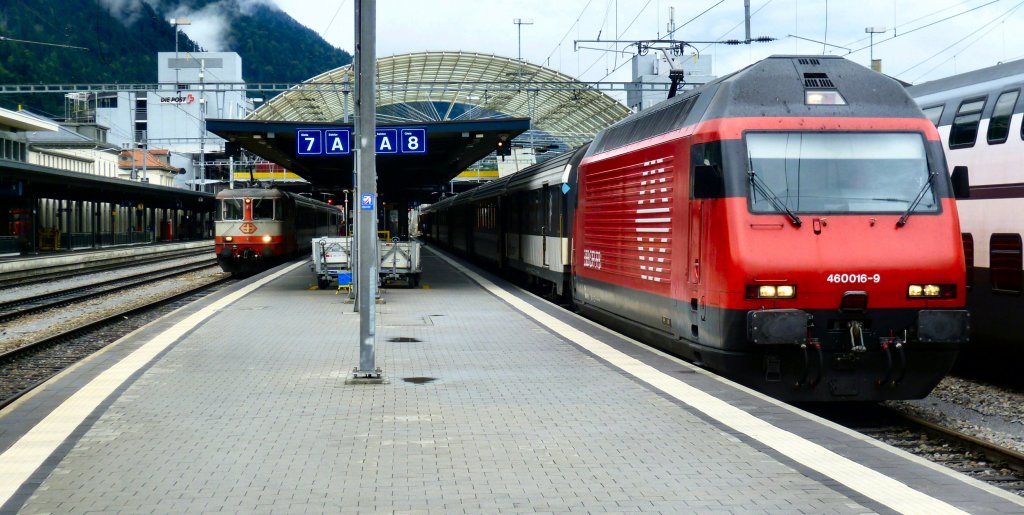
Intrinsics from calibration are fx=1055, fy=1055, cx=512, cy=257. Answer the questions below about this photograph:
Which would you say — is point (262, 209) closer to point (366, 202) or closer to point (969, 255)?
point (366, 202)

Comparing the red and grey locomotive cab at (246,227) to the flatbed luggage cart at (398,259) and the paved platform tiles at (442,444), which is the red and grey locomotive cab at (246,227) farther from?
the paved platform tiles at (442,444)

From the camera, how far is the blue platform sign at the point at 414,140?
2195 cm

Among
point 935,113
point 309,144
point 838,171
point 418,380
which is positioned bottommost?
point 418,380

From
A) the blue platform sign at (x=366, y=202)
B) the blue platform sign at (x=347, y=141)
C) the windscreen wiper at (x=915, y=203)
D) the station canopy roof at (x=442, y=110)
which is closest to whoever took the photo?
the windscreen wiper at (x=915, y=203)

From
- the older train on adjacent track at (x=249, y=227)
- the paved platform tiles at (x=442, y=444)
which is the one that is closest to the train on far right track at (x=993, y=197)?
the paved platform tiles at (x=442, y=444)

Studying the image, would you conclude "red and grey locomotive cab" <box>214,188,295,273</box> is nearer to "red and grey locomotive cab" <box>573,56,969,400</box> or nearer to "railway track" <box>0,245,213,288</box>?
"railway track" <box>0,245,213,288</box>

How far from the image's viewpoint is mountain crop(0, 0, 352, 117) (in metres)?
87.4

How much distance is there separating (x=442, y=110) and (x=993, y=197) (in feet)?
255

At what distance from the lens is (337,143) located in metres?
19.5

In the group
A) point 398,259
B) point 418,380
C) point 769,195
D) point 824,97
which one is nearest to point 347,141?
point 398,259

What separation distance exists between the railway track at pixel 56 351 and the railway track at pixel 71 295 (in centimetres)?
229

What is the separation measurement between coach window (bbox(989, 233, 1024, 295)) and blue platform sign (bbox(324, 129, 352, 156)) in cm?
1130

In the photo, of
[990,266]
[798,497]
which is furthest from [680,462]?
[990,266]

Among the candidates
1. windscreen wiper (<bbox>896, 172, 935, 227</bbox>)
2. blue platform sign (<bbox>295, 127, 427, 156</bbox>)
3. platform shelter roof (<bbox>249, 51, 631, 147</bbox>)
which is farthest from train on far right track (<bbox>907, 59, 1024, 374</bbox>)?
platform shelter roof (<bbox>249, 51, 631, 147</bbox>)
